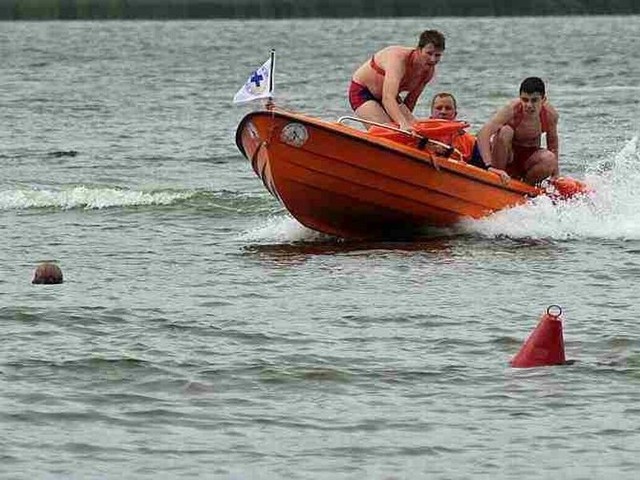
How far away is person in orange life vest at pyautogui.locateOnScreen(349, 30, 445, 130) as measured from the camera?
55.2ft

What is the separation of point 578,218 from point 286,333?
5404 mm

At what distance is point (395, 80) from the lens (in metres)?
16.8

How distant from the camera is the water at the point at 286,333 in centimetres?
1012

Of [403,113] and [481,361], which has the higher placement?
[403,113]

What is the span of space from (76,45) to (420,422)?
3181 inches

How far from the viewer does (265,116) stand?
54.2 ft

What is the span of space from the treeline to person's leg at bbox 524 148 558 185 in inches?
5305

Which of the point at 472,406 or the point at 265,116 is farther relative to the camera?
the point at 265,116

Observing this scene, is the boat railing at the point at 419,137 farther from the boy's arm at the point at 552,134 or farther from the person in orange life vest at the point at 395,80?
the boy's arm at the point at 552,134

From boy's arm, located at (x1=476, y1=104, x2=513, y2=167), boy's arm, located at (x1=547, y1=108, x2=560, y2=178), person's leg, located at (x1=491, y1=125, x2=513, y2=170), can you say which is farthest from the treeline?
boy's arm, located at (x1=476, y1=104, x2=513, y2=167)

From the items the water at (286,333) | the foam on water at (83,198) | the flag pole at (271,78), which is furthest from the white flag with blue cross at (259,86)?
the foam on water at (83,198)

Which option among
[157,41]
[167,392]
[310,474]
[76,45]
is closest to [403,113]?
[167,392]

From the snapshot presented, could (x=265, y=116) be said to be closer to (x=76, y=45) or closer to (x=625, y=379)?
(x=625, y=379)

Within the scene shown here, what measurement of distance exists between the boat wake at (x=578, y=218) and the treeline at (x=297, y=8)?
133656mm
